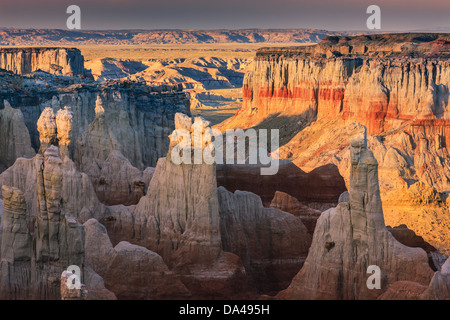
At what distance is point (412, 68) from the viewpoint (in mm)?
Result: 87062

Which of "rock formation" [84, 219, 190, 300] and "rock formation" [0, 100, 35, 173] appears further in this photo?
"rock formation" [0, 100, 35, 173]

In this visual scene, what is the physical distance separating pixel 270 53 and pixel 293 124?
85.9ft

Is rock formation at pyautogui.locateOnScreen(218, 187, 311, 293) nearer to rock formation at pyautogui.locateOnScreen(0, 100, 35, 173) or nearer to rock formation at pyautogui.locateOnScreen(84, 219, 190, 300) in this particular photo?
rock formation at pyautogui.locateOnScreen(84, 219, 190, 300)

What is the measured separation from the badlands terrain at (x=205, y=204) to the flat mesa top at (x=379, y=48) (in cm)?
1997

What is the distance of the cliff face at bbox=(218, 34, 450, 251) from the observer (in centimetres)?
6175

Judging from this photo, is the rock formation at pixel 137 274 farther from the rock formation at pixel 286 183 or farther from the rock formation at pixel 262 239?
the rock formation at pixel 286 183

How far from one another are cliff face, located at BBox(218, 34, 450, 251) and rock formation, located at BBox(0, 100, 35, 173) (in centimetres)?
2081

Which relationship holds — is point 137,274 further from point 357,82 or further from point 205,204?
point 357,82

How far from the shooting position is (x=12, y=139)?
55.0 m

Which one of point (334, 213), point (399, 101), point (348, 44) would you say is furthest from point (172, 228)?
point (348, 44)

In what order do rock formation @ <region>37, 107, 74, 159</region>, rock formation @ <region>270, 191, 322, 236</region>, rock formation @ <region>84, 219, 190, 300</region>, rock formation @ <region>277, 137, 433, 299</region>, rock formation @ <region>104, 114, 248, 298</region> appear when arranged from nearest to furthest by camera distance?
rock formation @ <region>277, 137, 433, 299</region> < rock formation @ <region>84, 219, 190, 300</region> < rock formation @ <region>104, 114, 248, 298</region> < rock formation @ <region>37, 107, 74, 159</region> < rock formation @ <region>270, 191, 322, 236</region>

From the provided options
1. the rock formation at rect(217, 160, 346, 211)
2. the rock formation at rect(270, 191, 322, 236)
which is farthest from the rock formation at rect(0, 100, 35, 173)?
the rock formation at rect(270, 191, 322, 236)

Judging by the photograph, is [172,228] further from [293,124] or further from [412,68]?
[293,124]

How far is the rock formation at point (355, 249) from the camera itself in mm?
34625
